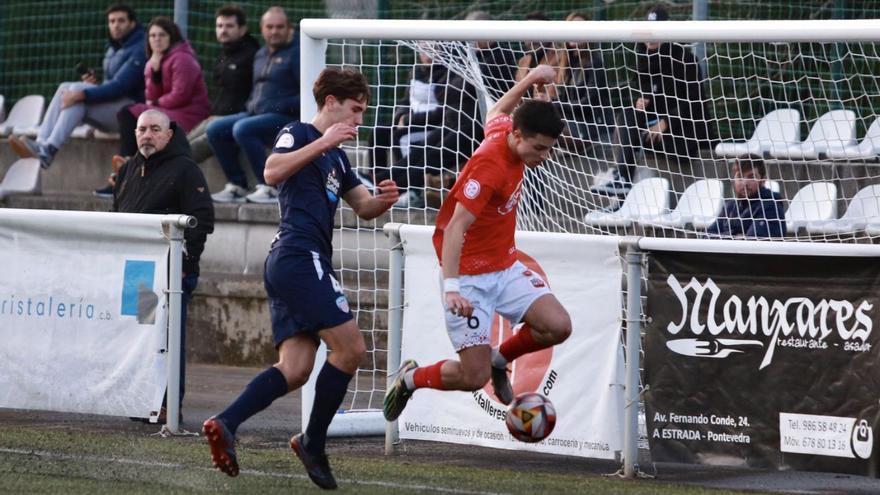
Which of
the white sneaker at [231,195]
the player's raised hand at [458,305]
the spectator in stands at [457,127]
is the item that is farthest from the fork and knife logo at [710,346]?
the white sneaker at [231,195]

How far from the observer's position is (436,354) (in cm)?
868

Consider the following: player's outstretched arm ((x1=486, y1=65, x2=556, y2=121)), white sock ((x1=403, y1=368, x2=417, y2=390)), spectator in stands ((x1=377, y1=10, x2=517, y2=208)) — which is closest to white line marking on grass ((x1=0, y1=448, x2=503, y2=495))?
white sock ((x1=403, y1=368, x2=417, y2=390))

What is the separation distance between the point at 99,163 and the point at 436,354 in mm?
8385

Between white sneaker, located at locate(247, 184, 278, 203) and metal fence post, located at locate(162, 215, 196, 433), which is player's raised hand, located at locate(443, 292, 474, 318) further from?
white sneaker, located at locate(247, 184, 278, 203)

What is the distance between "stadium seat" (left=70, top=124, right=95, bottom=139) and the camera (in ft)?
52.1

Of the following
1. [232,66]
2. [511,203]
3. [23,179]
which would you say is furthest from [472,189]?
[23,179]

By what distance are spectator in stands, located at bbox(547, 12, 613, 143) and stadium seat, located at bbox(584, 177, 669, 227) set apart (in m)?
0.47

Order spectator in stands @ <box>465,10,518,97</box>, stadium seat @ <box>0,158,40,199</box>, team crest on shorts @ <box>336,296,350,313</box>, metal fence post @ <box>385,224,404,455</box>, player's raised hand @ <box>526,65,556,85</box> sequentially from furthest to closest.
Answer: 1. stadium seat @ <box>0,158,40,199</box>
2. spectator in stands @ <box>465,10,518,97</box>
3. metal fence post @ <box>385,224,404,455</box>
4. player's raised hand @ <box>526,65,556,85</box>
5. team crest on shorts @ <box>336,296,350,313</box>

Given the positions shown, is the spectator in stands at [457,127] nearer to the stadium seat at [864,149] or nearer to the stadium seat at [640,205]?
the stadium seat at [640,205]

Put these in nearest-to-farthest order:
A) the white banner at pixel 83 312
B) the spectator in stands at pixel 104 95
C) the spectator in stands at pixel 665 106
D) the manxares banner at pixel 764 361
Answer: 1. the manxares banner at pixel 764 361
2. the white banner at pixel 83 312
3. the spectator in stands at pixel 665 106
4. the spectator in stands at pixel 104 95

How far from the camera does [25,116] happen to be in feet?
55.4

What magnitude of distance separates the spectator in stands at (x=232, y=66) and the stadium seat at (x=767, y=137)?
563cm

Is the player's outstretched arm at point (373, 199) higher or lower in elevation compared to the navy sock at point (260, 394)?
higher

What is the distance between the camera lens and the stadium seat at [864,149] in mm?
9242
